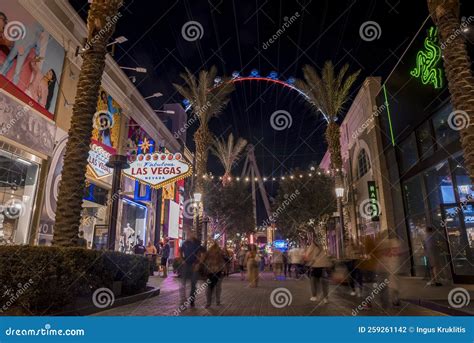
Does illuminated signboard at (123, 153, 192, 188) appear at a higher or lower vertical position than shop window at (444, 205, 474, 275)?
higher

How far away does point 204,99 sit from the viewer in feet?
72.8

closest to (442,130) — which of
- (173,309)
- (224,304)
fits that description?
(224,304)

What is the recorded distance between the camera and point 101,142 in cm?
1930

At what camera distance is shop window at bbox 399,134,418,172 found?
17.2m

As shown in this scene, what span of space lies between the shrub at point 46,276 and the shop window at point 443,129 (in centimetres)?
1284

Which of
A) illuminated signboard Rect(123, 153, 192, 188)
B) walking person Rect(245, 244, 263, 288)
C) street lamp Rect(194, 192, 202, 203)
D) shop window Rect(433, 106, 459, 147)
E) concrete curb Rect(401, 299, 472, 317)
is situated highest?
shop window Rect(433, 106, 459, 147)

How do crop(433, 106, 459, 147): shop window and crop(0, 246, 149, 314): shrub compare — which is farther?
crop(433, 106, 459, 147): shop window

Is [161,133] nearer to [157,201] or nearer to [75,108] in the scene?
[157,201]

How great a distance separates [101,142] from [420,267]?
1775 cm

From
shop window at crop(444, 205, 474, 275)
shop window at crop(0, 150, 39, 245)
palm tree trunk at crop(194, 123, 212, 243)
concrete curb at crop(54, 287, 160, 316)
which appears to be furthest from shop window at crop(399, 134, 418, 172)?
shop window at crop(0, 150, 39, 245)

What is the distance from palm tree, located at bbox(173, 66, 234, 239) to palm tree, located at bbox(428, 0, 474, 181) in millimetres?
14474

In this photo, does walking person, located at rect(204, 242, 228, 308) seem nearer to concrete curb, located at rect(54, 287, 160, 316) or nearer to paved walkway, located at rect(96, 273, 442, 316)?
paved walkway, located at rect(96, 273, 442, 316)

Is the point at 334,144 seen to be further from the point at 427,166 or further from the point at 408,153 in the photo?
the point at 427,166

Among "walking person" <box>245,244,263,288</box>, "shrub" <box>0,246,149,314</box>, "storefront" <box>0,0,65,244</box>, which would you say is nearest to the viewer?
"shrub" <box>0,246,149,314</box>
